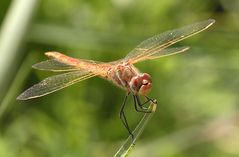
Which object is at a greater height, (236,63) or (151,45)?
(151,45)

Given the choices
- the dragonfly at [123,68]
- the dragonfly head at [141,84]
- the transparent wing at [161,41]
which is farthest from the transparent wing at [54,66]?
the dragonfly head at [141,84]

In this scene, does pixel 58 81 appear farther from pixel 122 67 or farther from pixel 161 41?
pixel 161 41

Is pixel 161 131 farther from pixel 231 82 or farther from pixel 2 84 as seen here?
pixel 2 84

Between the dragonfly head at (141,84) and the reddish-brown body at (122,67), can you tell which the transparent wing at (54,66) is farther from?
the dragonfly head at (141,84)

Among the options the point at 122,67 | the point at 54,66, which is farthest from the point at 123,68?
the point at 54,66

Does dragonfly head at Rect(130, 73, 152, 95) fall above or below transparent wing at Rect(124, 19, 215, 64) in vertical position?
below

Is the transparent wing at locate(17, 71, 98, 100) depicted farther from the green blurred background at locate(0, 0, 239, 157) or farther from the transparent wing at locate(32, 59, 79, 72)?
the green blurred background at locate(0, 0, 239, 157)

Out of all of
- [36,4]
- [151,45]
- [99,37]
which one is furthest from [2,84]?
[99,37]

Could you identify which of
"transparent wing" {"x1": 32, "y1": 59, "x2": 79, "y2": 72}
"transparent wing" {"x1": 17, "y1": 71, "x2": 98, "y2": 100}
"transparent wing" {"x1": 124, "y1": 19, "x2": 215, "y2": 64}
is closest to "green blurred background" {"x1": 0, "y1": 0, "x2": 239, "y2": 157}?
"transparent wing" {"x1": 32, "y1": 59, "x2": 79, "y2": 72}
